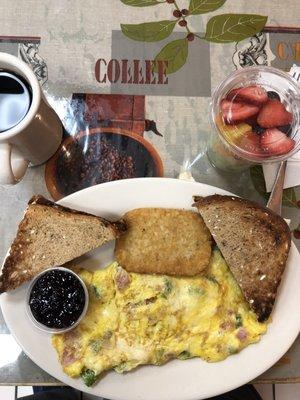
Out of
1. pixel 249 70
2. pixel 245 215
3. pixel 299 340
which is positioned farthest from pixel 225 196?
pixel 299 340

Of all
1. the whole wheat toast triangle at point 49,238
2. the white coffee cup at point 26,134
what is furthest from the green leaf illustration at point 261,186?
the white coffee cup at point 26,134

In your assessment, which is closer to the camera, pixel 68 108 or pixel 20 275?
pixel 20 275

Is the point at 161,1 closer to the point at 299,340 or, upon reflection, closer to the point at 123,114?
the point at 123,114

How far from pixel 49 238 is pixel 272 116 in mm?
617

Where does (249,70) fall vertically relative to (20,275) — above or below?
above

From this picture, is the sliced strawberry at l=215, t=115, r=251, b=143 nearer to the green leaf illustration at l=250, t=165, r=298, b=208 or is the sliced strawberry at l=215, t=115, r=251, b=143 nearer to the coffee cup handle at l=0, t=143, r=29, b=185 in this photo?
the green leaf illustration at l=250, t=165, r=298, b=208

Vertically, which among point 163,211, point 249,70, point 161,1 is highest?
point 161,1

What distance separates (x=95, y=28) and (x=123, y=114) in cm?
27

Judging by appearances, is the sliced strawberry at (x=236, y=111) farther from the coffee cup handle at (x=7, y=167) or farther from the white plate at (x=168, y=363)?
the coffee cup handle at (x=7, y=167)

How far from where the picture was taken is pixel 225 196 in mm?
1315

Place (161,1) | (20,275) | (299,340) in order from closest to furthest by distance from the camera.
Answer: (20,275) < (299,340) < (161,1)

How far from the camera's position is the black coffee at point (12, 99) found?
3.95 feet

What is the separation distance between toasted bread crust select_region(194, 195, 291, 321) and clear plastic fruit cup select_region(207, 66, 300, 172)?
133mm

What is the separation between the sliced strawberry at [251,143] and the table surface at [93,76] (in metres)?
0.19
